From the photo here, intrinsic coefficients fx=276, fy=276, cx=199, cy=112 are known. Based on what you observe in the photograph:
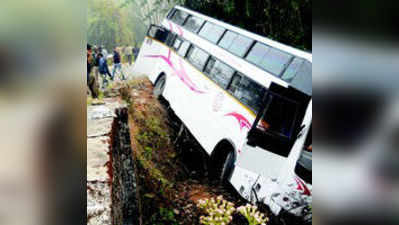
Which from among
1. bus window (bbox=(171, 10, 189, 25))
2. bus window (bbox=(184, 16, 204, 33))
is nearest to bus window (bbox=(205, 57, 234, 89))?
bus window (bbox=(184, 16, 204, 33))

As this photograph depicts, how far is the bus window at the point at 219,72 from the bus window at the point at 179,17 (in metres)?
2.66

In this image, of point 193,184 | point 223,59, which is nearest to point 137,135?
point 193,184

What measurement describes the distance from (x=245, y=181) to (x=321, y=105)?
3.96 metres

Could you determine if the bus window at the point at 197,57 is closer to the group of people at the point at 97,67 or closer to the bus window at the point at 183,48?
the bus window at the point at 183,48

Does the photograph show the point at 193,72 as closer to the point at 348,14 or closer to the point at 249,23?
the point at 249,23

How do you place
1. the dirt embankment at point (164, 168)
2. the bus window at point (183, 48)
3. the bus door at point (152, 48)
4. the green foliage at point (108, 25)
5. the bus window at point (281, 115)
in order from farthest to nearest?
the green foliage at point (108, 25) → the bus door at point (152, 48) → the bus window at point (183, 48) → the dirt embankment at point (164, 168) → the bus window at point (281, 115)

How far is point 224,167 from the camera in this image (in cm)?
515

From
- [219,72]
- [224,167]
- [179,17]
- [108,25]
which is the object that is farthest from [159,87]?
[108,25]

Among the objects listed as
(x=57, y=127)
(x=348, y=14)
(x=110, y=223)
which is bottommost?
(x=110, y=223)

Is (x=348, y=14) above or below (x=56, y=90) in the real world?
above

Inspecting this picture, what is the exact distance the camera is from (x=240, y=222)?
410cm

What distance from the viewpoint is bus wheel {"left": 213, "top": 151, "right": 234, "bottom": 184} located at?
4996 millimetres

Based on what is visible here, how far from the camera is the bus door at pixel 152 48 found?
846 cm

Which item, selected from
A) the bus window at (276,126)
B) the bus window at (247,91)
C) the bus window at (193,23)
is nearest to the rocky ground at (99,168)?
the bus window at (276,126)
